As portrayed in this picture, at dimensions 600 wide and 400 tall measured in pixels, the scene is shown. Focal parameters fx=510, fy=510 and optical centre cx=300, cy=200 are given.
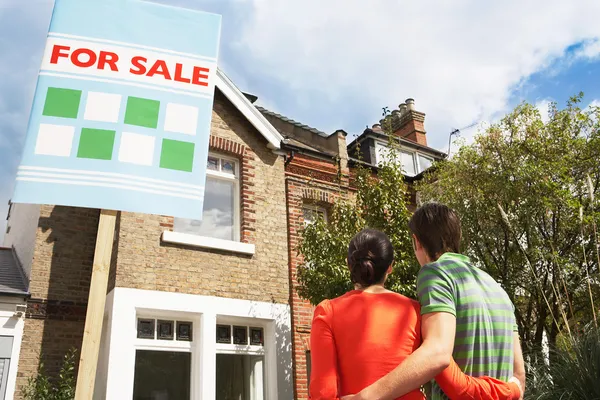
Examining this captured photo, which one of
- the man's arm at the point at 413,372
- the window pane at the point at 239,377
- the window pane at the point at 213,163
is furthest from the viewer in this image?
the window pane at the point at 213,163

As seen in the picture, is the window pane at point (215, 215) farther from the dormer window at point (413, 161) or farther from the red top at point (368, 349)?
the red top at point (368, 349)

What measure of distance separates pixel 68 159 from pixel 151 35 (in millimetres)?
1267

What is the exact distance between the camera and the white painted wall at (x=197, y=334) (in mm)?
7708

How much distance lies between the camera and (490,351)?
1886 millimetres

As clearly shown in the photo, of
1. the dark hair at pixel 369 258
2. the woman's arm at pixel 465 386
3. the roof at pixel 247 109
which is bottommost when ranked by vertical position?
the woman's arm at pixel 465 386

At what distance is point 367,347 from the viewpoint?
186 centimetres

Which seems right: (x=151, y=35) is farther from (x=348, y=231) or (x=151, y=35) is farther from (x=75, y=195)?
(x=348, y=231)

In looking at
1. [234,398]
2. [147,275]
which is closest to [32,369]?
[147,275]

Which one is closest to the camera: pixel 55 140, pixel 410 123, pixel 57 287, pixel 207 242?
pixel 55 140

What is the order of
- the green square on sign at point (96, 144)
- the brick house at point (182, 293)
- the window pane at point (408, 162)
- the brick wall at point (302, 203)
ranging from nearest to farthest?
the green square on sign at point (96, 144) → the brick house at point (182, 293) → the brick wall at point (302, 203) → the window pane at point (408, 162)

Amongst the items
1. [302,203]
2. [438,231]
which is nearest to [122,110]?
[438,231]

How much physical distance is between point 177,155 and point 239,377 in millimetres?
6160

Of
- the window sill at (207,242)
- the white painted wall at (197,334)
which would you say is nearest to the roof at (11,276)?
the white painted wall at (197,334)

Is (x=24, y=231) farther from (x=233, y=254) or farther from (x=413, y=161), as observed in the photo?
(x=413, y=161)
